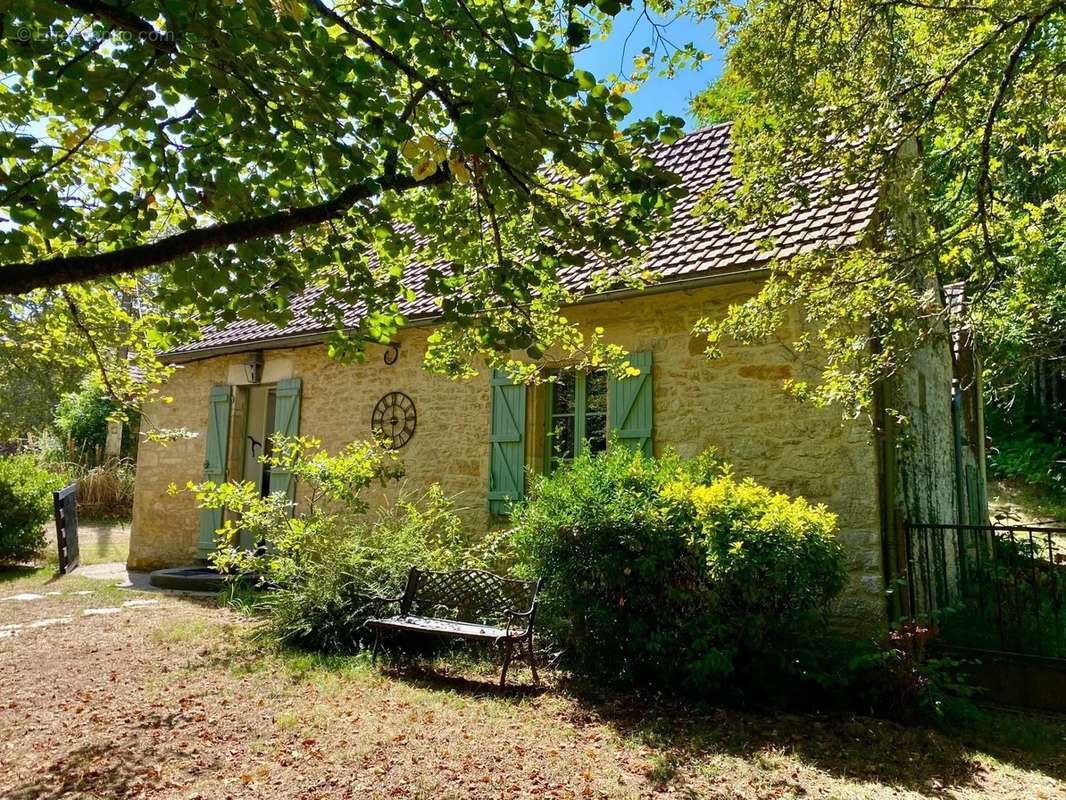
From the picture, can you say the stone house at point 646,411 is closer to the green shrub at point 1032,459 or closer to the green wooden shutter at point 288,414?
the green wooden shutter at point 288,414

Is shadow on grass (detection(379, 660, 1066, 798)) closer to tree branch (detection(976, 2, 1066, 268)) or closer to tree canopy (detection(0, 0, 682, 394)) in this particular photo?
tree canopy (detection(0, 0, 682, 394))

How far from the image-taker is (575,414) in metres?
7.20

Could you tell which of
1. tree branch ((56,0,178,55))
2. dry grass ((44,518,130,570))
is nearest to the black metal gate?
dry grass ((44,518,130,570))

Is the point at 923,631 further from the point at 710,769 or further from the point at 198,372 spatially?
A: the point at 198,372

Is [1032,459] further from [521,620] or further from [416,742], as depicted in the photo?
[416,742]

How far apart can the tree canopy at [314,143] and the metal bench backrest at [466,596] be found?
2.45 m

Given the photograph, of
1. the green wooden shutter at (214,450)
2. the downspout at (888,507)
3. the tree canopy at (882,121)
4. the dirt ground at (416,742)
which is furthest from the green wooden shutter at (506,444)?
the green wooden shutter at (214,450)

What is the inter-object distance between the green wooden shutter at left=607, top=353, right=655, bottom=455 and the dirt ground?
239cm

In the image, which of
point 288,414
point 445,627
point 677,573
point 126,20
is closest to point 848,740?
point 677,573

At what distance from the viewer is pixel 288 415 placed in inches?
361

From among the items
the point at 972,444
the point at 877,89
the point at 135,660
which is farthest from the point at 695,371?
the point at 972,444

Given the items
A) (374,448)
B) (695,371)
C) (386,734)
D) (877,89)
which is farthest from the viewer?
(374,448)

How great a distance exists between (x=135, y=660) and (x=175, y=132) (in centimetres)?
412

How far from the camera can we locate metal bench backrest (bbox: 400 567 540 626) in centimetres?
555
